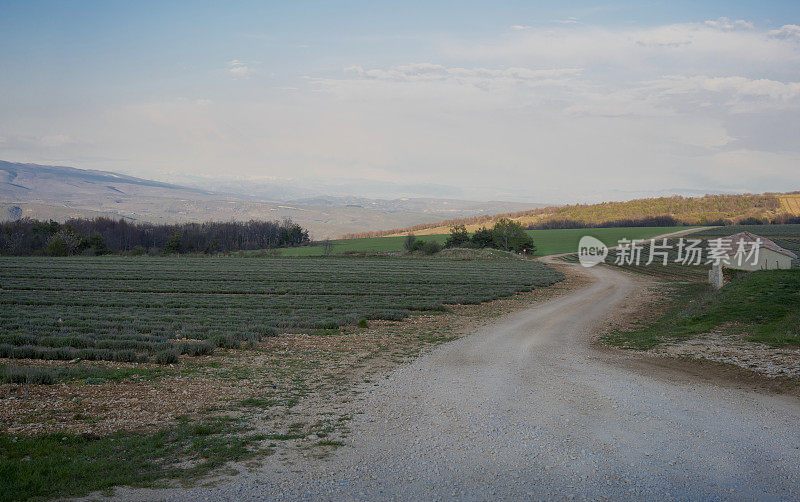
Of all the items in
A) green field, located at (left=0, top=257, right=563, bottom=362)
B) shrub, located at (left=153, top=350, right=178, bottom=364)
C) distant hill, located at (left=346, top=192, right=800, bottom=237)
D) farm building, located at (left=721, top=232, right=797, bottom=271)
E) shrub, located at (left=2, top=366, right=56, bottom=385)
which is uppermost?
distant hill, located at (left=346, top=192, right=800, bottom=237)

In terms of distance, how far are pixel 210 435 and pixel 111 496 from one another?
7.31ft

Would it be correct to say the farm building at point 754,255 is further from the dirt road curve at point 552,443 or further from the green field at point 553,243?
the green field at point 553,243

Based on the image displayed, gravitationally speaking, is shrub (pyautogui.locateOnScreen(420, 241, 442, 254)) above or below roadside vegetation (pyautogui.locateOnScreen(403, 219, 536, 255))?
below

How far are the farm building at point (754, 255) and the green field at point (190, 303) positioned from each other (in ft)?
45.9

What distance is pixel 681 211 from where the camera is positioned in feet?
461

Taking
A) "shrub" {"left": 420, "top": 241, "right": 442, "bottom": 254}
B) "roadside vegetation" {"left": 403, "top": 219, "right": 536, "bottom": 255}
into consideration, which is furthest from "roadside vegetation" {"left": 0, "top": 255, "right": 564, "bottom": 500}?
"roadside vegetation" {"left": 403, "top": 219, "right": 536, "bottom": 255}

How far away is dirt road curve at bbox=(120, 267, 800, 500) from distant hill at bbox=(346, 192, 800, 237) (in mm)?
113732

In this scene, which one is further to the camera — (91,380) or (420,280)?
(420,280)

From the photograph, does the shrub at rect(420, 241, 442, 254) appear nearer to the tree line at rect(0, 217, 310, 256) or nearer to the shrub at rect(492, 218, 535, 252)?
the shrub at rect(492, 218, 535, 252)

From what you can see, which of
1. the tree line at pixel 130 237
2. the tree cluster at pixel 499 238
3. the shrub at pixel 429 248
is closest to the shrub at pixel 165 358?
the shrub at pixel 429 248

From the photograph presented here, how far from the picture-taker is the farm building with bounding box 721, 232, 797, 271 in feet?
128

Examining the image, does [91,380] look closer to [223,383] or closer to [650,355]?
[223,383]

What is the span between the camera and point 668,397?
9.98 metres

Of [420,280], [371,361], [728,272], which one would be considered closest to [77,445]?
[371,361]
